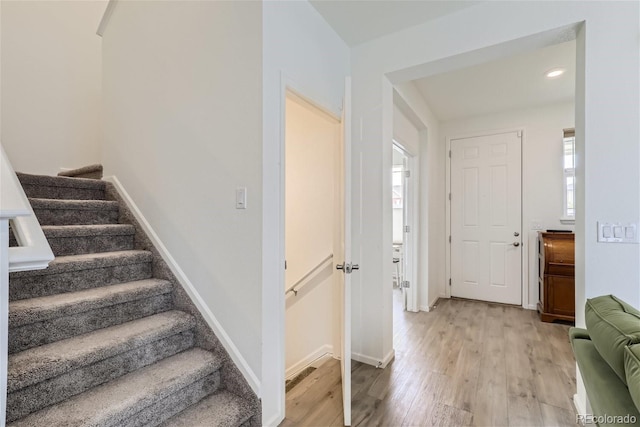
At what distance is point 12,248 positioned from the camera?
83 cm

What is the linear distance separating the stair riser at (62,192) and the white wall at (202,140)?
0.87 ft

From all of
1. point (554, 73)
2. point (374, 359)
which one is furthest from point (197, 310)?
point (554, 73)

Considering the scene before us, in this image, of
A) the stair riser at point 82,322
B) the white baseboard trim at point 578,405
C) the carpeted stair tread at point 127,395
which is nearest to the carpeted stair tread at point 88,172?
the stair riser at point 82,322

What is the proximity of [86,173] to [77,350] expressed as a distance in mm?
2117

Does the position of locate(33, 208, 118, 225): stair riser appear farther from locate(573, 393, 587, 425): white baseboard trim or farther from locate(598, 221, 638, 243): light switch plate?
locate(573, 393, 587, 425): white baseboard trim

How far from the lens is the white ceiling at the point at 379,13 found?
203cm

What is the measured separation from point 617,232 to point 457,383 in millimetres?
1397

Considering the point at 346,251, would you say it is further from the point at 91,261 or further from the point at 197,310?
the point at 91,261

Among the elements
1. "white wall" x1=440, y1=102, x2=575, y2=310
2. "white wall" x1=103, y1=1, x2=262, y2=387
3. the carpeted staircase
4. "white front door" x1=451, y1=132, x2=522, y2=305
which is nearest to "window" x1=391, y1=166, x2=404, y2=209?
"white front door" x1=451, y1=132, x2=522, y2=305

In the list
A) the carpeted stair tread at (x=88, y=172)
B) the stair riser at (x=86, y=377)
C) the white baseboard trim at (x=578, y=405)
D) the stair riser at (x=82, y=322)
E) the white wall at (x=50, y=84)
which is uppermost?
the white wall at (x=50, y=84)

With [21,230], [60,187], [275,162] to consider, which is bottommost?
[21,230]

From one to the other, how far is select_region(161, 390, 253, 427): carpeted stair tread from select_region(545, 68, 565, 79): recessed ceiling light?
388cm

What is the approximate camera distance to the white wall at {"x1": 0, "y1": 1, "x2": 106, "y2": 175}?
2760 mm

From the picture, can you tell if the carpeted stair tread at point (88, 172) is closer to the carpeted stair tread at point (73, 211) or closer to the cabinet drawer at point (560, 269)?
the carpeted stair tread at point (73, 211)
